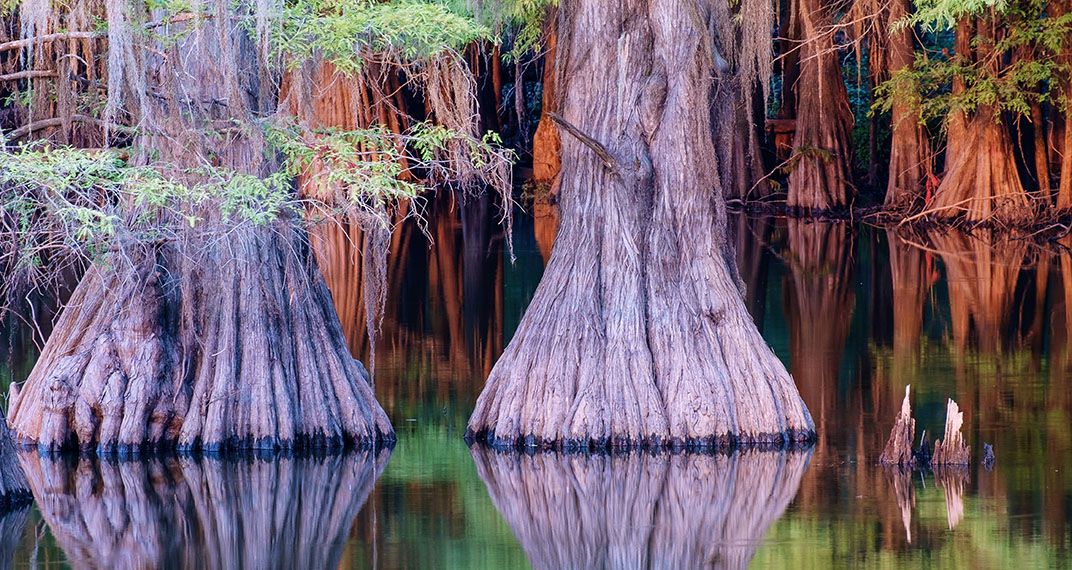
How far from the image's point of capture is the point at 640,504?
32.8ft

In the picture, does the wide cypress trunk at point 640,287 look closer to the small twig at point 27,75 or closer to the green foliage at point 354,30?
the green foliage at point 354,30

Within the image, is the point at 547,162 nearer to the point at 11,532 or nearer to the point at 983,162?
the point at 983,162

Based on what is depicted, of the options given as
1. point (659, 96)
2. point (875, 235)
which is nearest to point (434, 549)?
point (659, 96)

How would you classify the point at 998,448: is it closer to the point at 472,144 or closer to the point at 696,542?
the point at 696,542

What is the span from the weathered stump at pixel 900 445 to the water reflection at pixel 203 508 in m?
3.63

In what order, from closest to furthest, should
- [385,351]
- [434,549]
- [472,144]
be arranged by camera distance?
[434,549]
[472,144]
[385,351]

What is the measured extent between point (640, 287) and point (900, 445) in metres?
2.16

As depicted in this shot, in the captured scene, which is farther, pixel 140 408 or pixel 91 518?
pixel 140 408

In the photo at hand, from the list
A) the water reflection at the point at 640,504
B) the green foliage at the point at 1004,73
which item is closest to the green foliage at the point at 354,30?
the water reflection at the point at 640,504

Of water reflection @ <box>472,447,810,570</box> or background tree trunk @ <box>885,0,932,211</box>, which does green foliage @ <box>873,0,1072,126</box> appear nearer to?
background tree trunk @ <box>885,0,932,211</box>

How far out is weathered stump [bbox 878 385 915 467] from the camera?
1084cm

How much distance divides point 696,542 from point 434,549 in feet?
5.21

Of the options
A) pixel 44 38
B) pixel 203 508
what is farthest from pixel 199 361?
pixel 44 38

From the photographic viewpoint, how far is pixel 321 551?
9234 mm
